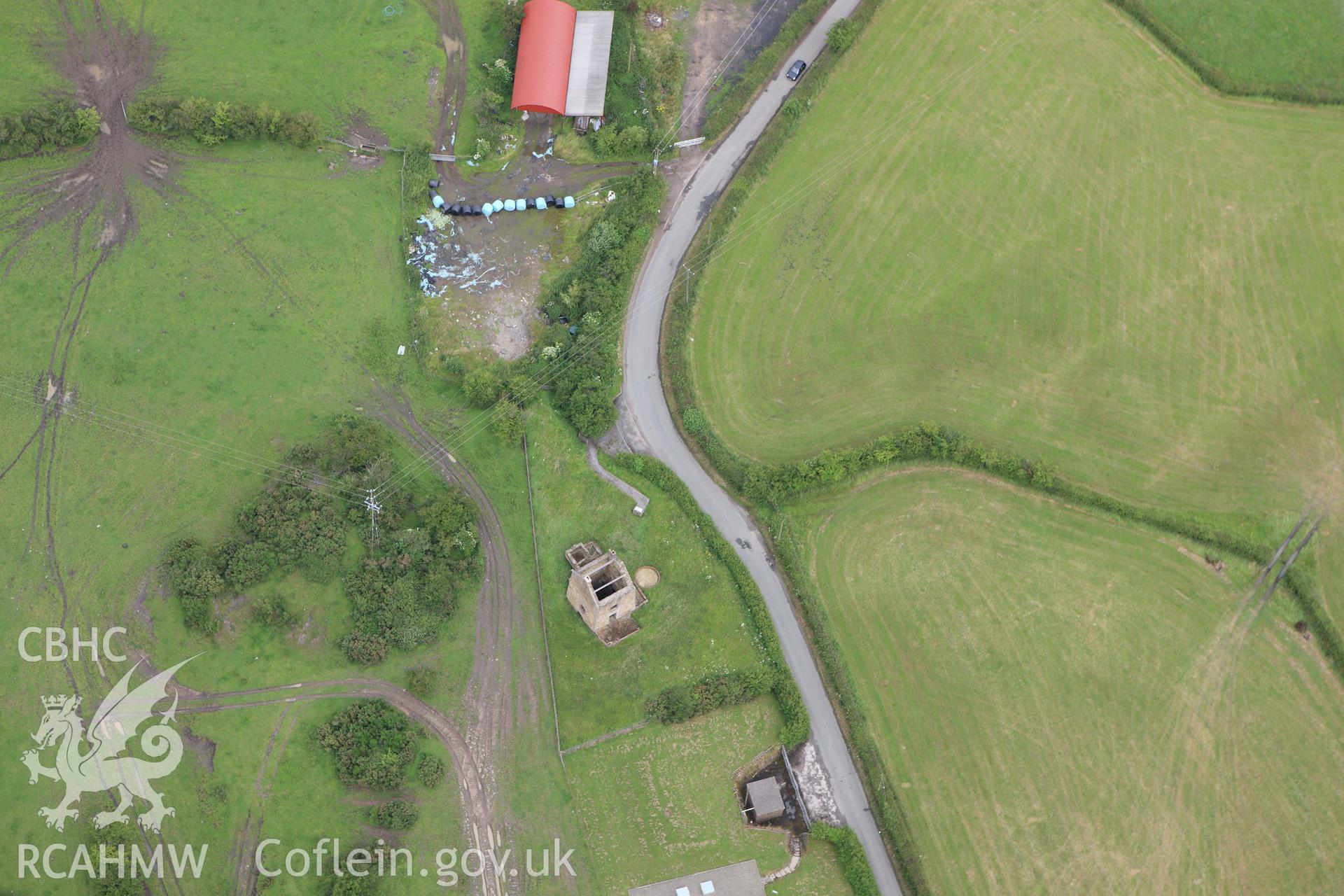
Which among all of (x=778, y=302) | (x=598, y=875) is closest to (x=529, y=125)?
(x=778, y=302)

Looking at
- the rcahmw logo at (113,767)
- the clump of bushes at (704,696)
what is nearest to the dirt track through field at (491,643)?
the clump of bushes at (704,696)

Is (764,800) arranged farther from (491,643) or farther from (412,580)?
(412,580)

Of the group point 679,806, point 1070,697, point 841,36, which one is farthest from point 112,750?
point 841,36

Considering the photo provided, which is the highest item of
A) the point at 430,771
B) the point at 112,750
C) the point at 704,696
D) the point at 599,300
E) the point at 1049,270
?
the point at 599,300

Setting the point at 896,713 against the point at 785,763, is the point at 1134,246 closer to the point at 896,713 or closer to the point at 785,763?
the point at 896,713

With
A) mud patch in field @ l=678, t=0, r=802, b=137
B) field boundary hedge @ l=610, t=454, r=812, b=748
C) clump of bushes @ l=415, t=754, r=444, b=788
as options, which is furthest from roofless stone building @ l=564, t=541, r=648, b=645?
mud patch in field @ l=678, t=0, r=802, b=137

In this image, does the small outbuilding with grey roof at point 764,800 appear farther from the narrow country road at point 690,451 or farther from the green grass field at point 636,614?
the green grass field at point 636,614
